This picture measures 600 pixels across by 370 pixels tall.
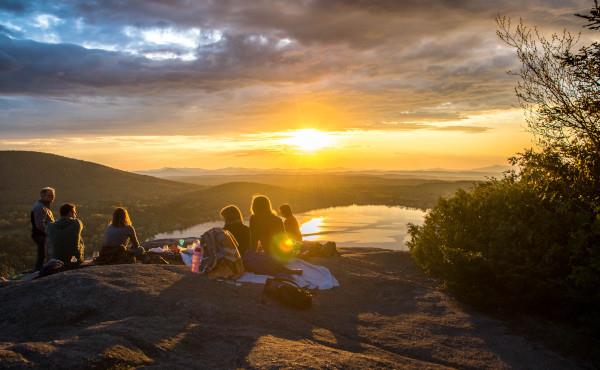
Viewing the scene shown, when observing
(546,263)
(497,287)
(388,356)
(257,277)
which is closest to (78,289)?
(257,277)

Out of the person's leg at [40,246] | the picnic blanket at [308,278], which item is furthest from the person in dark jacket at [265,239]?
the person's leg at [40,246]

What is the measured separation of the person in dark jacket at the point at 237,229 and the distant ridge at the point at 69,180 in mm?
57868

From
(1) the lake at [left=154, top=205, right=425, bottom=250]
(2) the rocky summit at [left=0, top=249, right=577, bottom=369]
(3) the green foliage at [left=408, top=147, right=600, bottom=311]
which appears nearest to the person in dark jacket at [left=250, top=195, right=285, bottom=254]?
(2) the rocky summit at [left=0, top=249, right=577, bottom=369]

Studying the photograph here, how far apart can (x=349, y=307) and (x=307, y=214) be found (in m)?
54.6

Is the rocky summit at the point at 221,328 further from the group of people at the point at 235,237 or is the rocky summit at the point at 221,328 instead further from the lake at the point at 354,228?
the lake at the point at 354,228

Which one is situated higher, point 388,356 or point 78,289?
point 78,289

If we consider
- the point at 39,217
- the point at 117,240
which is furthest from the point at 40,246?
the point at 117,240

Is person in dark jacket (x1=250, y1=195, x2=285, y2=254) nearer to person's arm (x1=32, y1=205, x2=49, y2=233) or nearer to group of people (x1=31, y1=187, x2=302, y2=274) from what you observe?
group of people (x1=31, y1=187, x2=302, y2=274)

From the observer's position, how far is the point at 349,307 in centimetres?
1113

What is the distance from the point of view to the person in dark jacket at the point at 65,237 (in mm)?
12266

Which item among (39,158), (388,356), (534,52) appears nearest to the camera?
(388,356)

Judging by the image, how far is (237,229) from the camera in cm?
1255

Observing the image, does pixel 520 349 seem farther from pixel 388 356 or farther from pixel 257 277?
pixel 257 277

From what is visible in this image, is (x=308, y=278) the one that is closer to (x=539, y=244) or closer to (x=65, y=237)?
(x=539, y=244)
